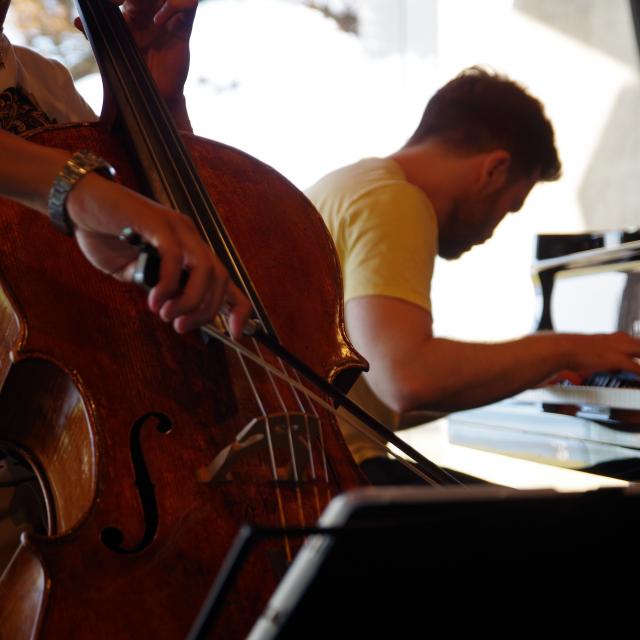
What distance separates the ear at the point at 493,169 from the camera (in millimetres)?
1676

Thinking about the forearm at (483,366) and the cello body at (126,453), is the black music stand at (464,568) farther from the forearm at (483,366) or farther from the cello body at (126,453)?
the forearm at (483,366)

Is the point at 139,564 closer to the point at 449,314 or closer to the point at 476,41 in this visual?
the point at 449,314

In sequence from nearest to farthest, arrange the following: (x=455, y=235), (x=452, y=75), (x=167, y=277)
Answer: (x=167, y=277)
(x=455, y=235)
(x=452, y=75)

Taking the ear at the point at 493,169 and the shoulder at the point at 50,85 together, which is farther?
the ear at the point at 493,169

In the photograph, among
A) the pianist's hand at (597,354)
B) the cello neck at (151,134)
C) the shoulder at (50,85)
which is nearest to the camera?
the cello neck at (151,134)

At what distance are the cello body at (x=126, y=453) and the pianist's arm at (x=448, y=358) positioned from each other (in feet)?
1.56

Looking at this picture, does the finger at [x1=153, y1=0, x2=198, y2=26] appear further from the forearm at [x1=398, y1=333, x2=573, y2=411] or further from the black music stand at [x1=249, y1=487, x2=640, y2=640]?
the black music stand at [x1=249, y1=487, x2=640, y2=640]

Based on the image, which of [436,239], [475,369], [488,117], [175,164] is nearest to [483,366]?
[475,369]

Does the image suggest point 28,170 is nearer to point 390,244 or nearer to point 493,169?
point 390,244

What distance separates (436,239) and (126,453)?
35.5 inches

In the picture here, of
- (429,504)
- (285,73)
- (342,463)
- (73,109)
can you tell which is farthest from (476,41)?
(429,504)

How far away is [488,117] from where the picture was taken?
1686 mm

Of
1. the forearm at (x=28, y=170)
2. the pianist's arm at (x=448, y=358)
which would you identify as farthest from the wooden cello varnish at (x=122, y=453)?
the pianist's arm at (x=448, y=358)

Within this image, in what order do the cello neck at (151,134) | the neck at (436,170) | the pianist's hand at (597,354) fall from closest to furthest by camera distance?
the cello neck at (151,134)
the pianist's hand at (597,354)
the neck at (436,170)
